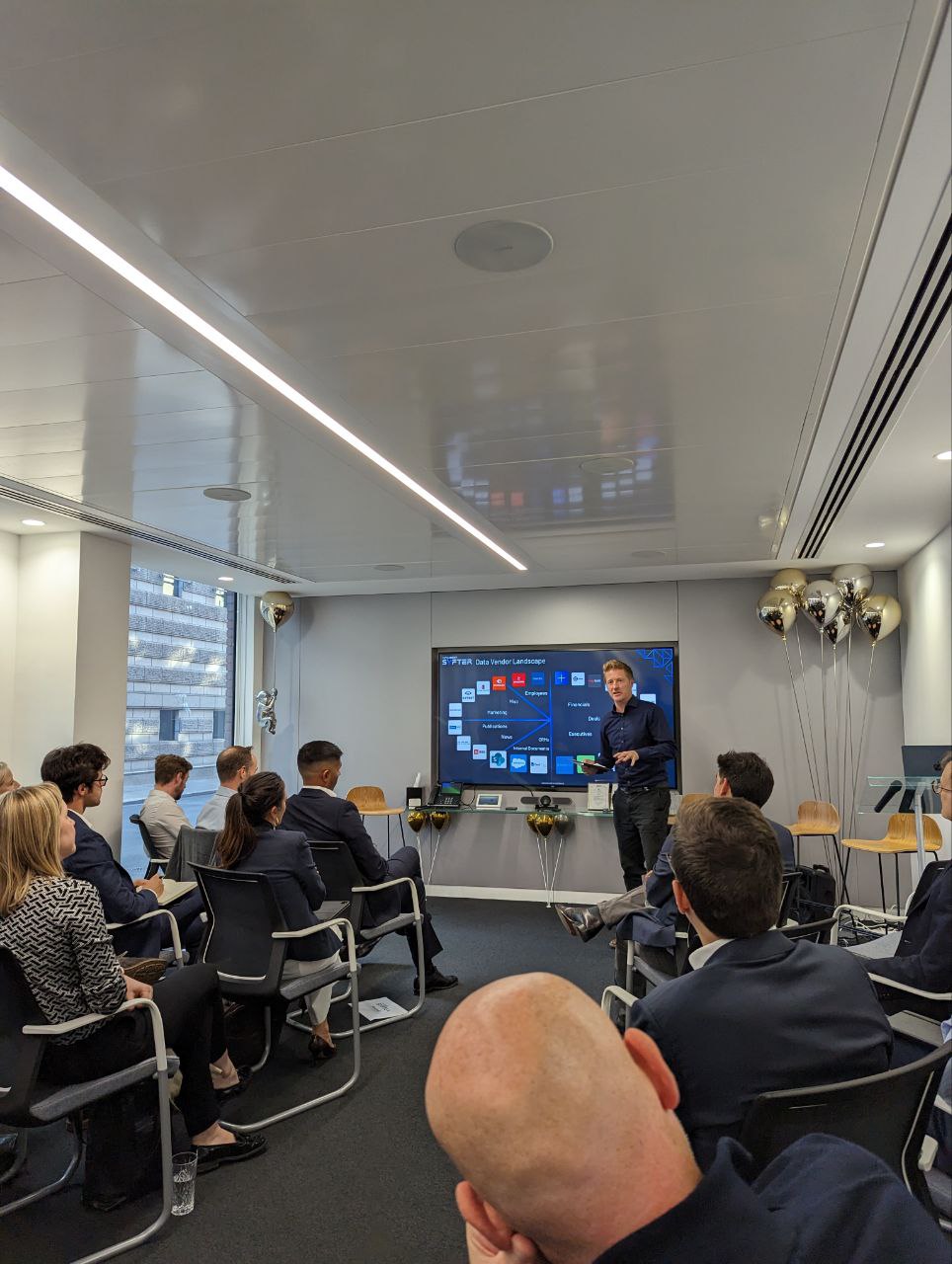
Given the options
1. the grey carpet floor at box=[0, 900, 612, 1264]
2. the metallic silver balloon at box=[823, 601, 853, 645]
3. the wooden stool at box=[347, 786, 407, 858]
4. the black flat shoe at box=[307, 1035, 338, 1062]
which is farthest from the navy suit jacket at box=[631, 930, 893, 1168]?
the wooden stool at box=[347, 786, 407, 858]

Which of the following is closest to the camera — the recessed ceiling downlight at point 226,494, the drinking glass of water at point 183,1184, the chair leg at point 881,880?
the drinking glass of water at point 183,1184

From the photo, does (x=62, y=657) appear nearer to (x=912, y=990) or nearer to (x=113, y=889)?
(x=113, y=889)

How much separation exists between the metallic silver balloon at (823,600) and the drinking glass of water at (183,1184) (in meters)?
4.92

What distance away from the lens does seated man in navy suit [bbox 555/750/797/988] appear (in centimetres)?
309

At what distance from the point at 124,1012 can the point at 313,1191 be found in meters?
0.84

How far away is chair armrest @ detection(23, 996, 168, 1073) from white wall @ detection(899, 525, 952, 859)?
345 centimetres

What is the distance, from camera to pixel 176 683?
23.7ft

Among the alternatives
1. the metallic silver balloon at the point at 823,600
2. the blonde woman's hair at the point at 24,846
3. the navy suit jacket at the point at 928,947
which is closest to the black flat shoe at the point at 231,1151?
the blonde woman's hair at the point at 24,846

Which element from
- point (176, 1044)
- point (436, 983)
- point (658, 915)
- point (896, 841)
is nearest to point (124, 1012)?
point (176, 1044)

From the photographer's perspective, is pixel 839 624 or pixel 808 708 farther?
pixel 808 708

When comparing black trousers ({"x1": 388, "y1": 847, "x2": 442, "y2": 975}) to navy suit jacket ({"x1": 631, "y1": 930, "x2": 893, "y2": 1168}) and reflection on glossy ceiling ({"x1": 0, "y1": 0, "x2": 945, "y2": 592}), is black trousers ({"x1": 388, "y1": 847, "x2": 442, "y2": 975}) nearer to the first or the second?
reflection on glossy ceiling ({"x1": 0, "y1": 0, "x2": 945, "y2": 592})

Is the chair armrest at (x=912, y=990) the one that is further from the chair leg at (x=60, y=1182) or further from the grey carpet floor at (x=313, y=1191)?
the chair leg at (x=60, y=1182)

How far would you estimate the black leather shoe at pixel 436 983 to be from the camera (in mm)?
4645

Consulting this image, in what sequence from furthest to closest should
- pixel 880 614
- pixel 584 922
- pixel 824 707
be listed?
pixel 824 707 → pixel 880 614 → pixel 584 922
